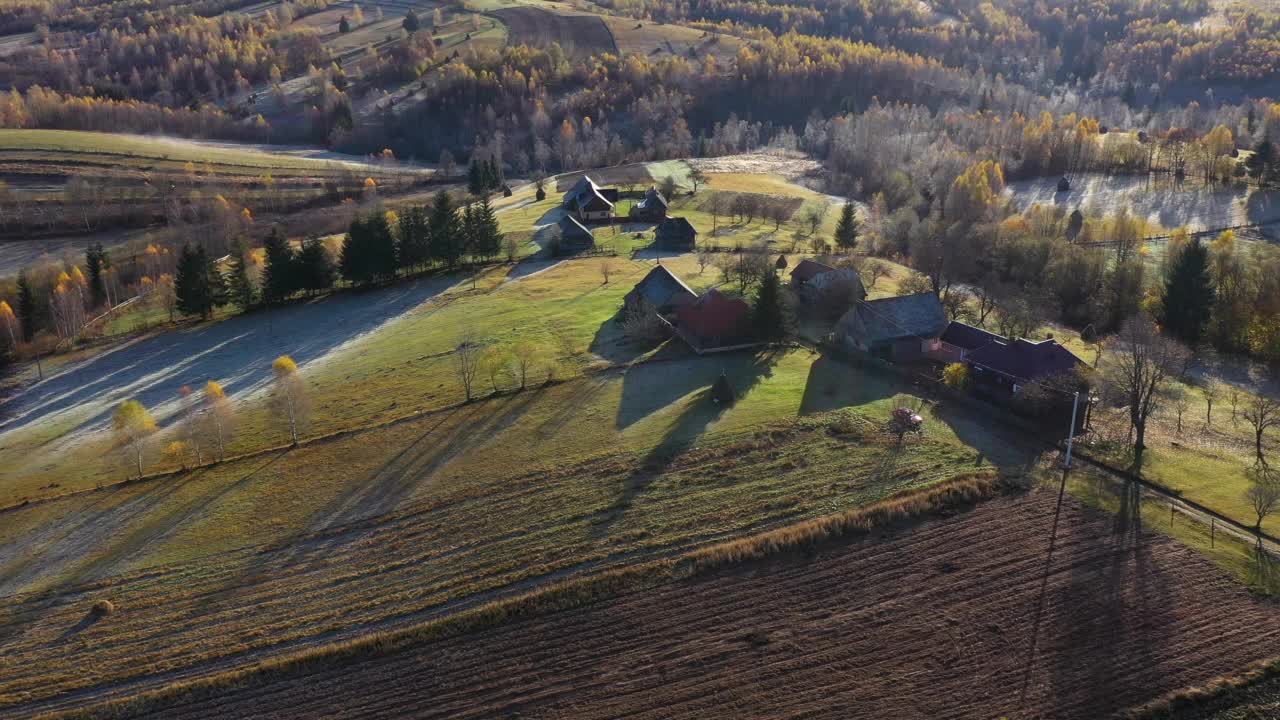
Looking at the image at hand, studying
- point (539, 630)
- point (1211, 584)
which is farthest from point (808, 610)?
point (1211, 584)

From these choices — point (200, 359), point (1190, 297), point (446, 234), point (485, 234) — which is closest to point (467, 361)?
point (200, 359)

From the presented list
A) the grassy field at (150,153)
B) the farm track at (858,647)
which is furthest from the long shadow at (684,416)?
the grassy field at (150,153)

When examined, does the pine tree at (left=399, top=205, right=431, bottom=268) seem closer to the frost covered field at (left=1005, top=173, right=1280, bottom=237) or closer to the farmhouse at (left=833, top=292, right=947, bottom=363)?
the farmhouse at (left=833, top=292, right=947, bottom=363)

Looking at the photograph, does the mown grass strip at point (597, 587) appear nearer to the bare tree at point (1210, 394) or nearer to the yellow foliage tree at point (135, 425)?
the bare tree at point (1210, 394)

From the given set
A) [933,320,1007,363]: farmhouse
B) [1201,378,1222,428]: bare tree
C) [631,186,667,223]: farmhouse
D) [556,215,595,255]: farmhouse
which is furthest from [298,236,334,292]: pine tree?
[1201,378,1222,428]: bare tree

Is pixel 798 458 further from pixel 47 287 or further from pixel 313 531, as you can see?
pixel 47 287
